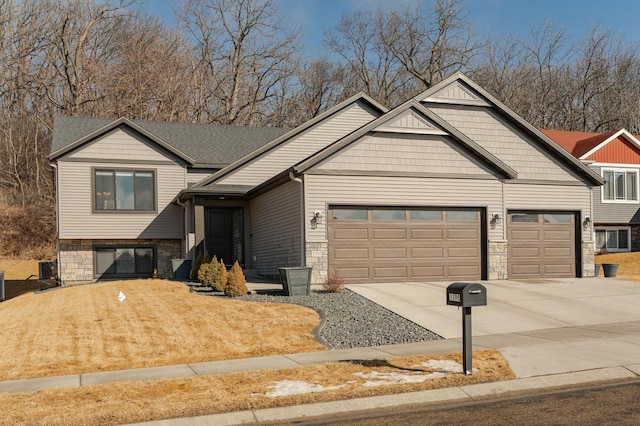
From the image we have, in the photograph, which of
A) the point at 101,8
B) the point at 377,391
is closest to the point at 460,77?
the point at 377,391

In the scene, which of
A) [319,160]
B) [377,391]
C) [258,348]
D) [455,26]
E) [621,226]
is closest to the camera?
[377,391]

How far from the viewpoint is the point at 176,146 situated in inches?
1081

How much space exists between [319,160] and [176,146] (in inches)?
398

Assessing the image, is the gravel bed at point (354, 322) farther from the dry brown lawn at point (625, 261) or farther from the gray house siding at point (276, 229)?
the dry brown lawn at point (625, 261)

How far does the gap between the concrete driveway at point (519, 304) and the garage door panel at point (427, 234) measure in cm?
158

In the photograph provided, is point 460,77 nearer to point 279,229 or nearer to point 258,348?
point 279,229

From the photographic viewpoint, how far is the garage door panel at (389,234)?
66.5ft

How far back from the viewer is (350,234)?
20.0 meters

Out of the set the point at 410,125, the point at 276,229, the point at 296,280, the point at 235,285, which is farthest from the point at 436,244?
the point at 235,285

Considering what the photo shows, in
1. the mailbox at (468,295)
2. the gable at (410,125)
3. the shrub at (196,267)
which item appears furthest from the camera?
the shrub at (196,267)

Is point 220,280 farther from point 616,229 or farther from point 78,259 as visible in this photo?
point 616,229

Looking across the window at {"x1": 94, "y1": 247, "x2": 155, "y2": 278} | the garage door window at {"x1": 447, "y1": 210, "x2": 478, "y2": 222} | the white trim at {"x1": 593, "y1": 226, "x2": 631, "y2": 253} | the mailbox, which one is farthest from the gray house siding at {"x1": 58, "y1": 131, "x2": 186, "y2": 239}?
the white trim at {"x1": 593, "y1": 226, "x2": 631, "y2": 253}

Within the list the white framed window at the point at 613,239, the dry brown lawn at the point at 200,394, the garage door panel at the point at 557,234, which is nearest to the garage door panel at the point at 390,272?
the garage door panel at the point at 557,234

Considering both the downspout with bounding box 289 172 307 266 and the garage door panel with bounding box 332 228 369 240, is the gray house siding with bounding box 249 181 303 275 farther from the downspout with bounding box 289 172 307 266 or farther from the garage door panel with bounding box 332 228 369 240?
the garage door panel with bounding box 332 228 369 240
